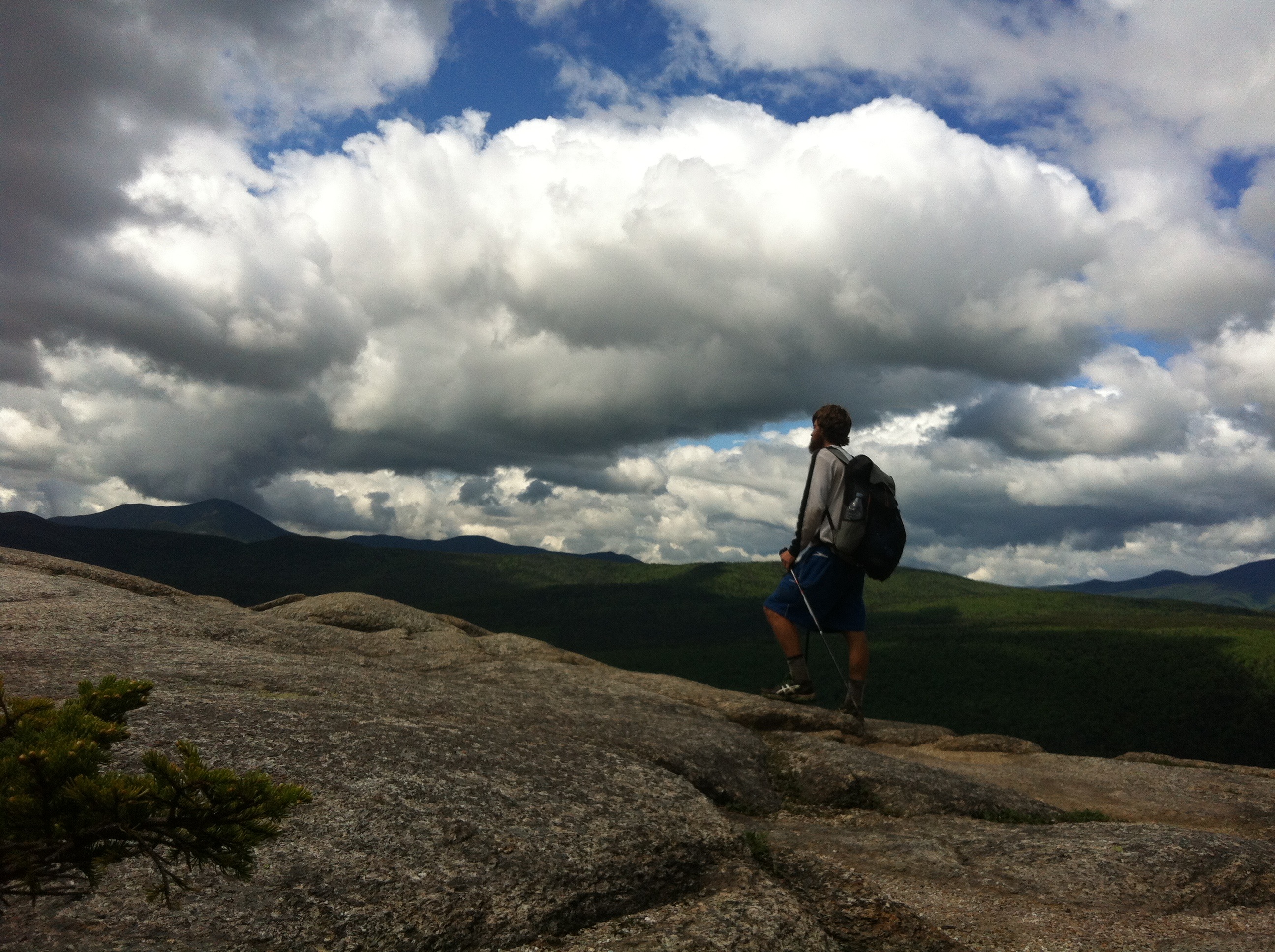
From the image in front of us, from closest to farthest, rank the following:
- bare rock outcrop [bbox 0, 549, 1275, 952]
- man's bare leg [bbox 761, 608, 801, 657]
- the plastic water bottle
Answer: bare rock outcrop [bbox 0, 549, 1275, 952] → the plastic water bottle → man's bare leg [bbox 761, 608, 801, 657]

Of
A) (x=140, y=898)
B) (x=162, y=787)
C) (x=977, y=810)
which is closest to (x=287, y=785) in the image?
(x=162, y=787)

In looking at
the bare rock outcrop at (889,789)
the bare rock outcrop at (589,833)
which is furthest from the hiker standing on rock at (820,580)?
the bare rock outcrop at (889,789)

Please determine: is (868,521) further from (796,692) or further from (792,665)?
(796,692)

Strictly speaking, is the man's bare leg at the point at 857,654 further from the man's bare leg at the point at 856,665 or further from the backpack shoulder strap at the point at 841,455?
the backpack shoulder strap at the point at 841,455

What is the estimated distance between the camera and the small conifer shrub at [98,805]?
9.09 feet

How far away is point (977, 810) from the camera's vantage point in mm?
9461

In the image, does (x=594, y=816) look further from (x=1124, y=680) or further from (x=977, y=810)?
Result: (x=1124, y=680)

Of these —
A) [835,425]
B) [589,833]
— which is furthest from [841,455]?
[589,833]

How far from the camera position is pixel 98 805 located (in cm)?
280

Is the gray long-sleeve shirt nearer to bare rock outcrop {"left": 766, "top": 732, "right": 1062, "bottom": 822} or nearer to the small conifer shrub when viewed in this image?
bare rock outcrop {"left": 766, "top": 732, "right": 1062, "bottom": 822}

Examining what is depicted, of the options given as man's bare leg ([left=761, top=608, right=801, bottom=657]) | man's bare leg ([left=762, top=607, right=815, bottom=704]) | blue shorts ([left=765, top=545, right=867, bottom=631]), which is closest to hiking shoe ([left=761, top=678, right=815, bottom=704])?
man's bare leg ([left=762, top=607, right=815, bottom=704])

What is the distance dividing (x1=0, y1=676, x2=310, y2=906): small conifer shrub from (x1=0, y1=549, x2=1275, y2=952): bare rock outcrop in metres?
1.97

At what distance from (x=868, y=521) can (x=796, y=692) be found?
125 inches

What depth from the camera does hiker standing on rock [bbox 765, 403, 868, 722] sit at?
507 inches
